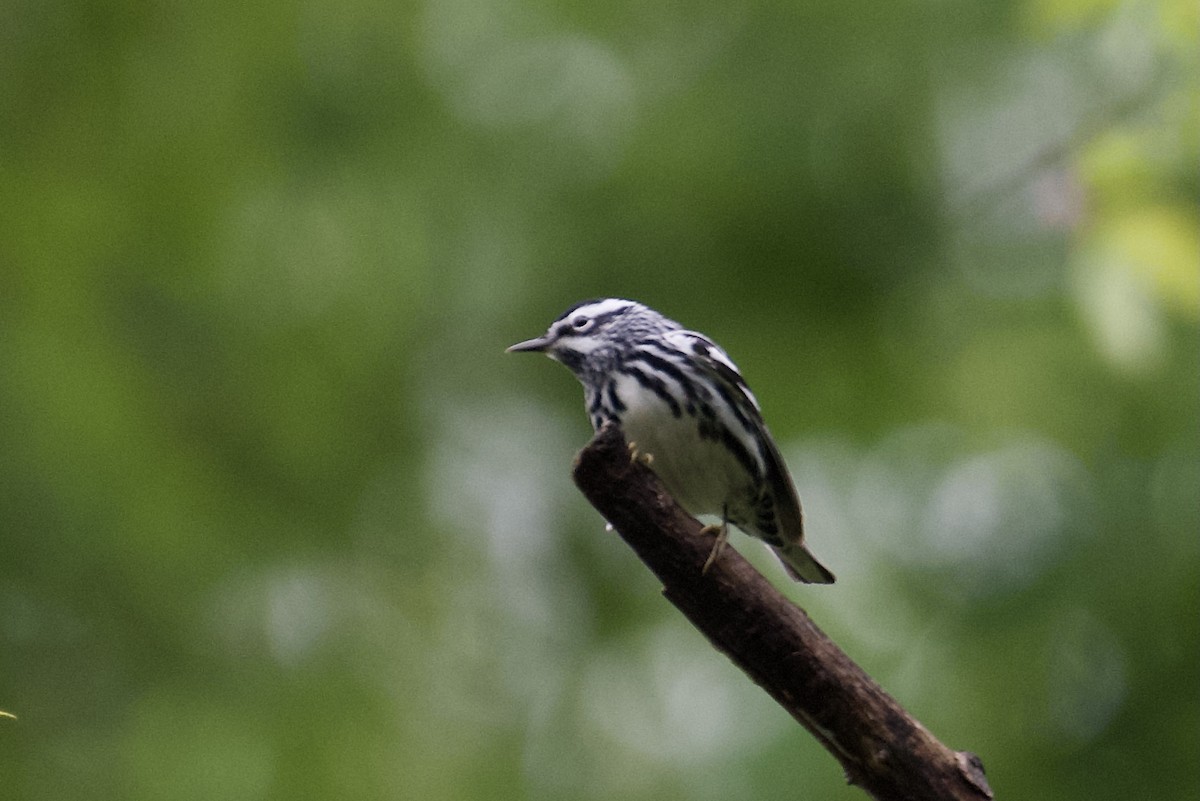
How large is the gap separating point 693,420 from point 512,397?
1.36m

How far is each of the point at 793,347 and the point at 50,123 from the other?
2.58m

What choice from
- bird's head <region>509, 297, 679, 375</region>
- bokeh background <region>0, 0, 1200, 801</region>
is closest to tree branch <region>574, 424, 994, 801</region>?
bird's head <region>509, 297, 679, 375</region>

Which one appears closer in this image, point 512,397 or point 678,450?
point 678,450

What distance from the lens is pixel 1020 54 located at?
5332 millimetres

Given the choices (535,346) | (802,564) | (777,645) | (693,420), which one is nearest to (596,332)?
(535,346)

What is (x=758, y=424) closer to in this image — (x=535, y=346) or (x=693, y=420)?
(x=693, y=420)

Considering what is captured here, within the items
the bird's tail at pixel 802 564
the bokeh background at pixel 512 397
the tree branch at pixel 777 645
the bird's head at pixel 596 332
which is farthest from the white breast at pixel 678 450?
the bokeh background at pixel 512 397

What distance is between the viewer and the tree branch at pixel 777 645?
2654 mm

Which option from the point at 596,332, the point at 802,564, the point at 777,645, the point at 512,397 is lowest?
the point at 777,645

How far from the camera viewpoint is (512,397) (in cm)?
493

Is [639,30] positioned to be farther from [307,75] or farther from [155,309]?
[155,309]

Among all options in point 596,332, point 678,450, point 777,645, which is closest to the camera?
point 777,645

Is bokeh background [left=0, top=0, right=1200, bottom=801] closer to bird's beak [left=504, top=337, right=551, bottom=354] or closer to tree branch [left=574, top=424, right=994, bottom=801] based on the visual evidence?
bird's beak [left=504, top=337, right=551, bottom=354]

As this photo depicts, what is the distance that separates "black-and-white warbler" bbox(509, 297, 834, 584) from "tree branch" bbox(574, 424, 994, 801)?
0.79m
